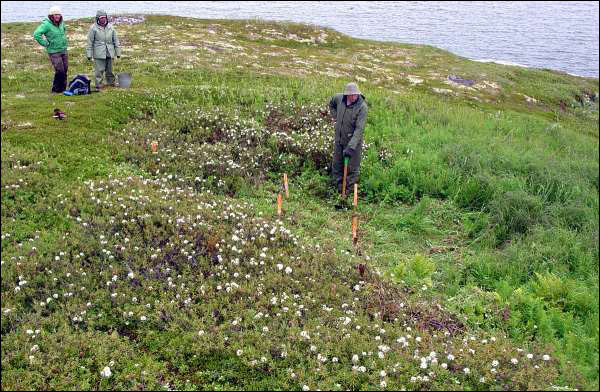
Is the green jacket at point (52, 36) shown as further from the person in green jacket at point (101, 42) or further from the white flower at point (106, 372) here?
the white flower at point (106, 372)

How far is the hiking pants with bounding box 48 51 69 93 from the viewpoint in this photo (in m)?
17.9

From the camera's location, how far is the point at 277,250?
11.0 metres

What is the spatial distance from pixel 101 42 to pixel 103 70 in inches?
61.7

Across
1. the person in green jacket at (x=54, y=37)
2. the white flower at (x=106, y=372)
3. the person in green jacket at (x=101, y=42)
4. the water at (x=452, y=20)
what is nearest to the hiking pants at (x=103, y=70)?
the person in green jacket at (x=101, y=42)

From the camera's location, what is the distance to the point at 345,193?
50.6 feet

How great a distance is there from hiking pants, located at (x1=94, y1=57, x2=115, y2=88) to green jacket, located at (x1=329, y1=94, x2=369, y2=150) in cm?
1040

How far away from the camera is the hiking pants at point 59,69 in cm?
1789

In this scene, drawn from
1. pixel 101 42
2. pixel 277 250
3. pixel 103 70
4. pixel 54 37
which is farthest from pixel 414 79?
pixel 277 250

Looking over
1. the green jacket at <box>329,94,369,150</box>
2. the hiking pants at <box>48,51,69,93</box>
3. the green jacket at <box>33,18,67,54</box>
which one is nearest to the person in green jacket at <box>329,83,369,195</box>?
the green jacket at <box>329,94,369,150</box>

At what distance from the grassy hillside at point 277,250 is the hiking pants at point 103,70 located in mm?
1049

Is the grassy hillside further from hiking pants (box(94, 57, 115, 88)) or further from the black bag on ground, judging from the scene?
hiking pants (box(94, 57, 115, 88))

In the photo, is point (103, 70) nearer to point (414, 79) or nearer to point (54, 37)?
point (54, 37)

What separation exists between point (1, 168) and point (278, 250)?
300 inches

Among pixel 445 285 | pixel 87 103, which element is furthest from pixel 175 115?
pixel 445 285
